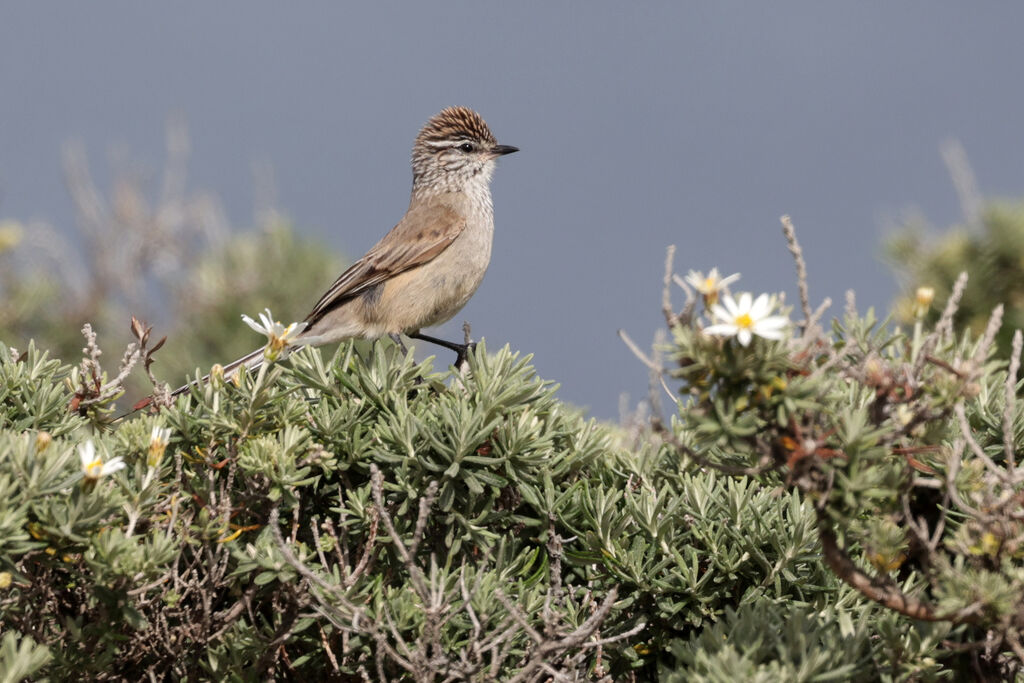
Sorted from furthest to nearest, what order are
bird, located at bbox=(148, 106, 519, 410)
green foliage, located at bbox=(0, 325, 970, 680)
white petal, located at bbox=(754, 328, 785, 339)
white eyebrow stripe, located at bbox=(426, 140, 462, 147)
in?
1. white eyebrow stripe, located at bbox=(426, 140, 462, 147)
2. bird, located at bbox=(148, 106, 519, 410)
3. green foliage, located at bbox=(0, 325, 970, 680)
4. white petal, located at bbox=(754, 328, 785, 339)

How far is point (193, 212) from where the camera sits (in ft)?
41.9

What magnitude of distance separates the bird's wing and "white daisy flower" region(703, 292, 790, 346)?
15.3 ft

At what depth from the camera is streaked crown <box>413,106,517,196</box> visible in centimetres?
769

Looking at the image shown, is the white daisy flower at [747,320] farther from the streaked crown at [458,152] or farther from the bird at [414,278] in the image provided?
the streaked crown at [458,152]

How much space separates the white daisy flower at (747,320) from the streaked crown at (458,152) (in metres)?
5.53


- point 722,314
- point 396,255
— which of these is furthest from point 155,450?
point 396,255

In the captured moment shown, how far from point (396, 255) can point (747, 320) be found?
4.83 metres

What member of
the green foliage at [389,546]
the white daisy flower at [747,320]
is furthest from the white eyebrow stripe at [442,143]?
the white daisy flower at [747,320]

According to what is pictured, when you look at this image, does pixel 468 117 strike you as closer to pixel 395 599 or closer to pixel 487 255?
pixel 487 255

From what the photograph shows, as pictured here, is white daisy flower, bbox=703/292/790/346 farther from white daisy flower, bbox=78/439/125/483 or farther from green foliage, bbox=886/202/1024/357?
green foliage, bbox=886/202/1024/357

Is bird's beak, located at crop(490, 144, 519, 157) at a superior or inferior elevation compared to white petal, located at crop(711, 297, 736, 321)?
superior

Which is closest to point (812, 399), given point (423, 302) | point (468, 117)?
point (423, 302)

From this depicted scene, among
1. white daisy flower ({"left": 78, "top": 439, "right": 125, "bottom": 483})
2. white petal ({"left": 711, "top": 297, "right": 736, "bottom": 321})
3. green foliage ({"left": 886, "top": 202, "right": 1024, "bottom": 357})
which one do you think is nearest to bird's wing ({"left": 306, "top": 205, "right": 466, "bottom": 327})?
green foliage ({"left": 886, "top": 202, "right": 1024, "bottom": 357})

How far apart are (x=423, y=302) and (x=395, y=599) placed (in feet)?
12.6
